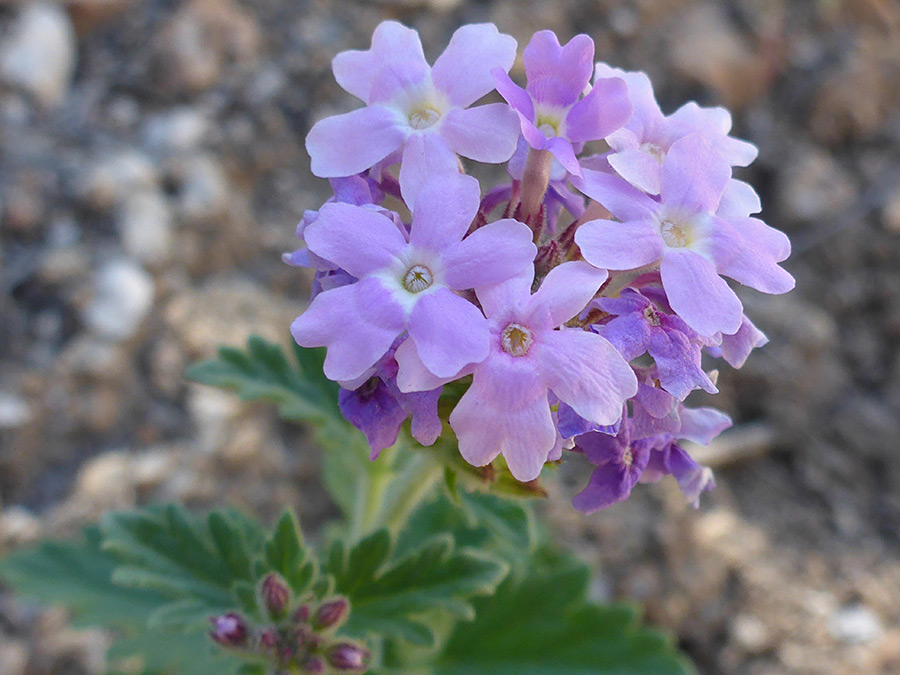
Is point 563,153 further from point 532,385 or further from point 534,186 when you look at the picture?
point 532,385

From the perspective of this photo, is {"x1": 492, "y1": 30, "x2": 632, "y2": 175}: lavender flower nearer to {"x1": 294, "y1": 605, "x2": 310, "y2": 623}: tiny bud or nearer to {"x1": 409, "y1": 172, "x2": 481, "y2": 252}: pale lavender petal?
{"x1": 409, "y1": 172, "x2": 481, "y2": 252}: pale lavender petal

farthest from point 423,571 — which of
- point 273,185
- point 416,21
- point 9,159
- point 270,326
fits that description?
point 416,21

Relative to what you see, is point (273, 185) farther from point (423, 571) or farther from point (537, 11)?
point (423, 571)

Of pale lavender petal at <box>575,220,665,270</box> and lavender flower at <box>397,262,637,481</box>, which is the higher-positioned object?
pale lavender petal at <box>575,220,665,270</box>

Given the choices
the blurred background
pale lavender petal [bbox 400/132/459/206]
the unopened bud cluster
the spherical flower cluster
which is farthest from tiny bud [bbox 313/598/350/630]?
the blurred background

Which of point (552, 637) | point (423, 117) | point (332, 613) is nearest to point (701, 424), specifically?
point (423, 117)
